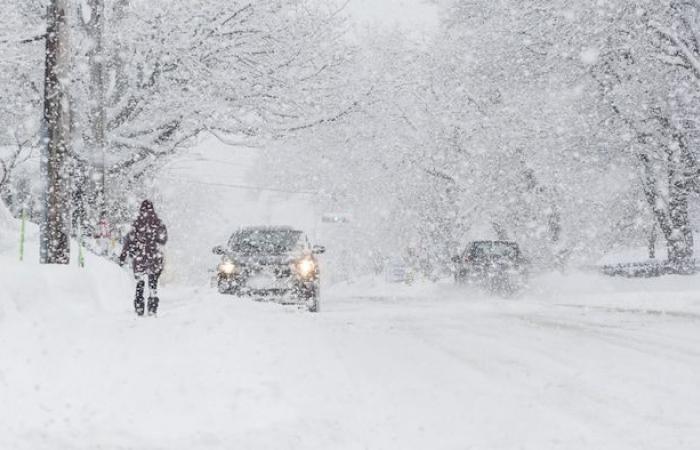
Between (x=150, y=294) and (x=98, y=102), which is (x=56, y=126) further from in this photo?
(x=98, y=102)

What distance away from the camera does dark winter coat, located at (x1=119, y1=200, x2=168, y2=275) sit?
14.0 meters

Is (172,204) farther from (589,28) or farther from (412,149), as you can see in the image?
(589,28)

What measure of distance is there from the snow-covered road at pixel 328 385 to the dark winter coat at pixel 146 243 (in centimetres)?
173

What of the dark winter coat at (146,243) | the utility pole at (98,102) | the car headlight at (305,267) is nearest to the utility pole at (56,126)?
the dark winter coat at (146,243)

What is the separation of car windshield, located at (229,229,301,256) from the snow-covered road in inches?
132

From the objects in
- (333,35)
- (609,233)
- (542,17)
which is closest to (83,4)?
(333,35)

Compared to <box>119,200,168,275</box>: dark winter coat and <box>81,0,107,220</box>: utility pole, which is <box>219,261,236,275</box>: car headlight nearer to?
<box>119,200,168,275</box>: dark winter coat

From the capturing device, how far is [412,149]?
39.5m

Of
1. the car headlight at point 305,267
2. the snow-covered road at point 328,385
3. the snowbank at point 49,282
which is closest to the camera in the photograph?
the snow-covered road at point 328,385

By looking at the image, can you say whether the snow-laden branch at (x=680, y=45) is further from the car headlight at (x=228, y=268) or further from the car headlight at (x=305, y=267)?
the car headlight at (x=228, y=268)

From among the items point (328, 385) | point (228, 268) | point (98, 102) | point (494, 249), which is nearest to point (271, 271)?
point (228, 268)

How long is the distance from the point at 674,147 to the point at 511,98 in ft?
20.6

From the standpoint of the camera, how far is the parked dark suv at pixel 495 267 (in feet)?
76.4

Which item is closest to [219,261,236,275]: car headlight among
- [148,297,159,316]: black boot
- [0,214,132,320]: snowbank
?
[148,297,159,316]: black boot
